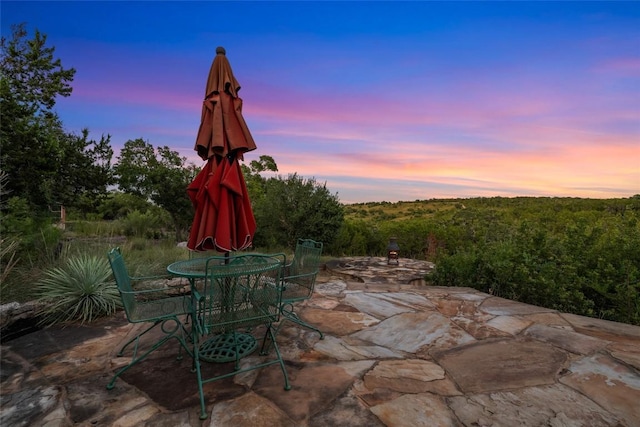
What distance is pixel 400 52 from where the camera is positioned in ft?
22.7

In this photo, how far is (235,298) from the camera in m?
2.28

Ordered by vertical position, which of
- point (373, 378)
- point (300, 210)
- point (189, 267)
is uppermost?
point (300, 210)

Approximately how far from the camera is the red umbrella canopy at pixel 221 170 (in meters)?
2.67

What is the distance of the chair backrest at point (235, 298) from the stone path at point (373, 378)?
1.47 feet

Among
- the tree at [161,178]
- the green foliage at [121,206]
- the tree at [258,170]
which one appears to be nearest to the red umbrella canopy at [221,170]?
the tree at [161,178]

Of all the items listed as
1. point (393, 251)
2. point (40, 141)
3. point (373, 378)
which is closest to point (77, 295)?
point (373, 378)

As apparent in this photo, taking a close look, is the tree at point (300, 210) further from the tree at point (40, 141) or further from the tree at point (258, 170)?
the tree at point (258, 170)

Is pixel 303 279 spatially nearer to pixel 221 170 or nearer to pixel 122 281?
pixel 221 170

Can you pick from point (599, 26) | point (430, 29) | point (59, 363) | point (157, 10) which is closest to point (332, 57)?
point (430, 29)

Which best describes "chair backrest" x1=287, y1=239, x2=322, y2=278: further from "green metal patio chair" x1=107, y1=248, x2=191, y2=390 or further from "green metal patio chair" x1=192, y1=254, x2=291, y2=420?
"green metal patio chair" x1=107, y1=248, x2=191, y2=390

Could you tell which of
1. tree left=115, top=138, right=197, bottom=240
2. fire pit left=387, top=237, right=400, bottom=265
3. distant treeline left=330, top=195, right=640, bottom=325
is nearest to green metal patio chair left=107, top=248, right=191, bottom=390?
distant treeline left=330, top=195, right=640, bottom=325

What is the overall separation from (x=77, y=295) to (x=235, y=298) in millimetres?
2652

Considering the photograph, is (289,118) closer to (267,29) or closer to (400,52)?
(267,29)

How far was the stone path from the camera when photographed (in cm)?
181
